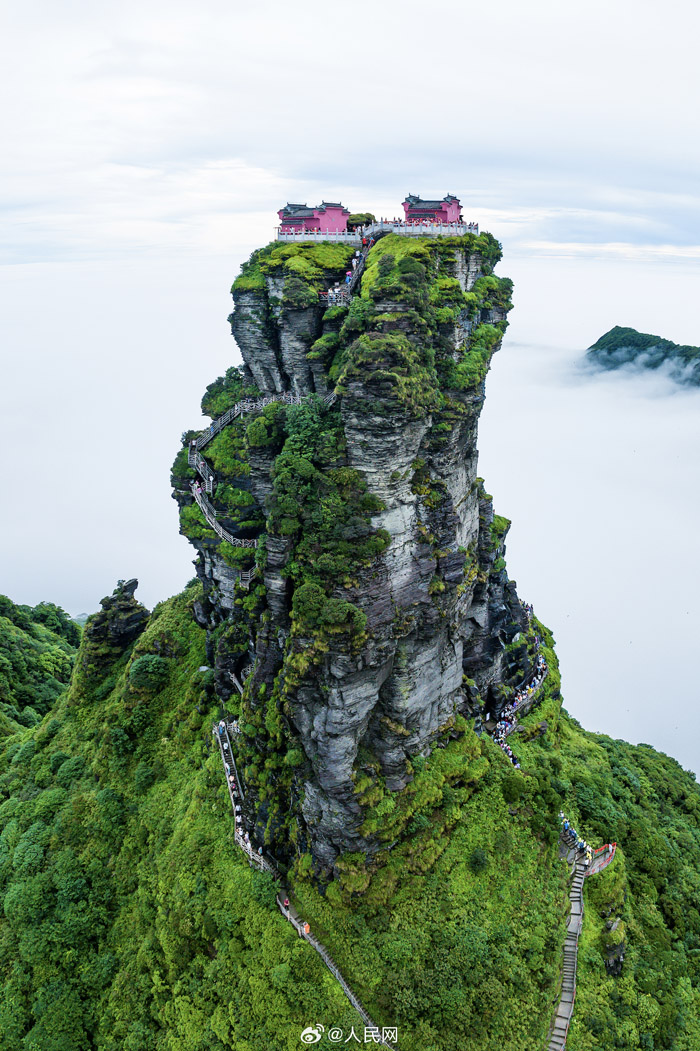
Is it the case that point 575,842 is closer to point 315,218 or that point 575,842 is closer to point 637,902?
point 637,902

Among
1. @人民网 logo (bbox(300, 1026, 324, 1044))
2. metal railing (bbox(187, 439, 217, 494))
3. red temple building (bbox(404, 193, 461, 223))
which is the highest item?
red temple building (bbox(404, 193, 461, 223))

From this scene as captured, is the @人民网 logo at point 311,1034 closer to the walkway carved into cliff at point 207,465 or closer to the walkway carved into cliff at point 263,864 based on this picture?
the walkway carved into cliff at point 263,864

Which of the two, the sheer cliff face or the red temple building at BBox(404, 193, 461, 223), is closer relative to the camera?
the sheer cliff face

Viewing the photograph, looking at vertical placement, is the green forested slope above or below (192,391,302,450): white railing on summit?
below

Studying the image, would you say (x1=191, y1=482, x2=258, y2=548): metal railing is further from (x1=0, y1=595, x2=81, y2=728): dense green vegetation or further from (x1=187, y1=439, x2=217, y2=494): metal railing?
(x1=0, y1=595, x2=81, y2=728): dense green vegetation

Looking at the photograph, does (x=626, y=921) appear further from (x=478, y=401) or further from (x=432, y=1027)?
(x=478, y=401)

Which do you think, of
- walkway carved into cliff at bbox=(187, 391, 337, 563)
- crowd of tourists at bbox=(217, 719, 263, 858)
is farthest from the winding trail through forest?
walkway carved into cliff at bbox=(187, 391, 337, 563)

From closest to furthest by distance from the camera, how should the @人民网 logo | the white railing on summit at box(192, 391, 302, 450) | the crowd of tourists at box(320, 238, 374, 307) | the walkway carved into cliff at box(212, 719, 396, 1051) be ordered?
the @人民网 logo → the walkway carved into cliff at box(212, 719, 396, 1051) → the crowd of tourists at box(320, 238, 374, 307) → the white railing on summit at box(192, 391, 302, 450)

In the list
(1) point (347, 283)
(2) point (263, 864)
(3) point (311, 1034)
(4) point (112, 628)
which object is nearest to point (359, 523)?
(1) point (347, 283)
